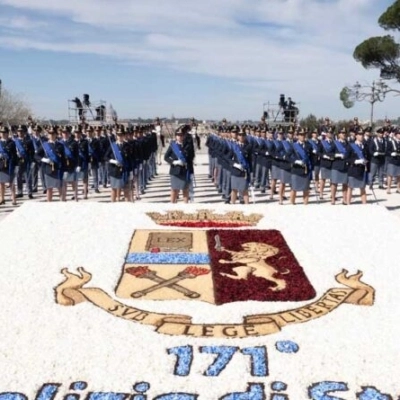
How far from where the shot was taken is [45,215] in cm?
764

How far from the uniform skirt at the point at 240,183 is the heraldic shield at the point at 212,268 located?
3.59 metres

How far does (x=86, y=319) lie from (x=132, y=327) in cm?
43

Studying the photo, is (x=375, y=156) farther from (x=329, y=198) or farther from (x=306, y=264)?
(x=306, y=264)

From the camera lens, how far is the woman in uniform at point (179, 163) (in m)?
10.4

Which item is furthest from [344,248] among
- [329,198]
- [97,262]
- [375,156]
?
[375,156]

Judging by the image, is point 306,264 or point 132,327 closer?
point 132,327

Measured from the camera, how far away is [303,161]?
11.2 metres

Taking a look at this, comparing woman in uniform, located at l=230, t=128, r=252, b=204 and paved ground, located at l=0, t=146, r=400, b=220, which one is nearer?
woman in uniform, located at l=230, t=128, r=252, b=204

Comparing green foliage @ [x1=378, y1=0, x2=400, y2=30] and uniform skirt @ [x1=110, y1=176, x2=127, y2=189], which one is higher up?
green foliage @ [x1=378, y1=0, x2=400, y2=30]

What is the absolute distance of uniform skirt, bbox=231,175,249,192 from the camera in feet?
35.0

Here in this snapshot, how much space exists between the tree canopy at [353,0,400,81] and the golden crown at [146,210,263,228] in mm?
29849

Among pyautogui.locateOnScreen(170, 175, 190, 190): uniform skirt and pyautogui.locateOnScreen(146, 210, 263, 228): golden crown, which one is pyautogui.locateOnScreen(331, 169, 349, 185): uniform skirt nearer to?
pyautogui.locateOnScreen(170, 175, 190, 190): uniform skirt

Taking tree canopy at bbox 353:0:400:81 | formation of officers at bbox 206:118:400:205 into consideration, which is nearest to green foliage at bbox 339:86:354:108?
tree canopy at bbox 353:0:400:81

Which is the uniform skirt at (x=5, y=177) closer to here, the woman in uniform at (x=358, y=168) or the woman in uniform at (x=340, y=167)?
the woman in uniform at (x=340, y=167)
